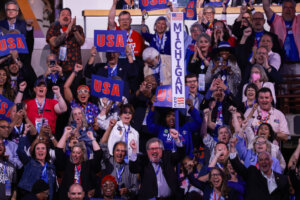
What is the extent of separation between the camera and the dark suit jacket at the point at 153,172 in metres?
11.8

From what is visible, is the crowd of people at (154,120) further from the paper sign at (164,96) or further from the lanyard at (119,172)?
the paper sign at (164,96)

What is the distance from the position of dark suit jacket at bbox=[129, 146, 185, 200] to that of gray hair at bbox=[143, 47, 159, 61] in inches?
75.2

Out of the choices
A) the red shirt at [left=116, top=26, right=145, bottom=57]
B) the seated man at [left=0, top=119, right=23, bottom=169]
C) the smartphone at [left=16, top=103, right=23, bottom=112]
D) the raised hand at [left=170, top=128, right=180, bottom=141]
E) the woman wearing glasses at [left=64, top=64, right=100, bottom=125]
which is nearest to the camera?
the raised hand at [left=170, top=128, right=180, bottom=141]

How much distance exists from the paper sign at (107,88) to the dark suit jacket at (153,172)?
3.57ft

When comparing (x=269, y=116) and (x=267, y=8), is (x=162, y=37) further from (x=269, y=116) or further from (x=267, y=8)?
(x=269, y=116)

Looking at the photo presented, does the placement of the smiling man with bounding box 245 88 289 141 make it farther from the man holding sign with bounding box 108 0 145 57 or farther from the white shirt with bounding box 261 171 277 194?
the man holding sign with bounding box 108 0 145 57

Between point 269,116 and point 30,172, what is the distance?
3.29m

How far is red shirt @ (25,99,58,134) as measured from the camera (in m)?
13.0

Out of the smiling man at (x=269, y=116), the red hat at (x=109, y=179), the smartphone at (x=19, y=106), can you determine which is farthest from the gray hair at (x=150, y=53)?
the red hat at (x=109, y=179)

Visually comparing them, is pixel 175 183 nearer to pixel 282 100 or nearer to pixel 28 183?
pixel 28 183

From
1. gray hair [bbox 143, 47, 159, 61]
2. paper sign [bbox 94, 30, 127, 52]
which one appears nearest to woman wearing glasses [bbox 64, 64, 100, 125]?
paper sign [bbox 94, 30, 127, 52]

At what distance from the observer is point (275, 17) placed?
1455 centimetres

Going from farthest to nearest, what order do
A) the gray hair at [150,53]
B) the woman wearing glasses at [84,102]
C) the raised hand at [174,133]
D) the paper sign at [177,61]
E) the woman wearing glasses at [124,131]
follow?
the gray hair at [150,53] < the woman wearing glasses at [84,102] < the woman wearing glasses at [124,131] < the raised hand at [174,133] < the paper sign at [177,61]

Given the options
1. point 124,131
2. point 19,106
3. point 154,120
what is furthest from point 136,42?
point 19,106
